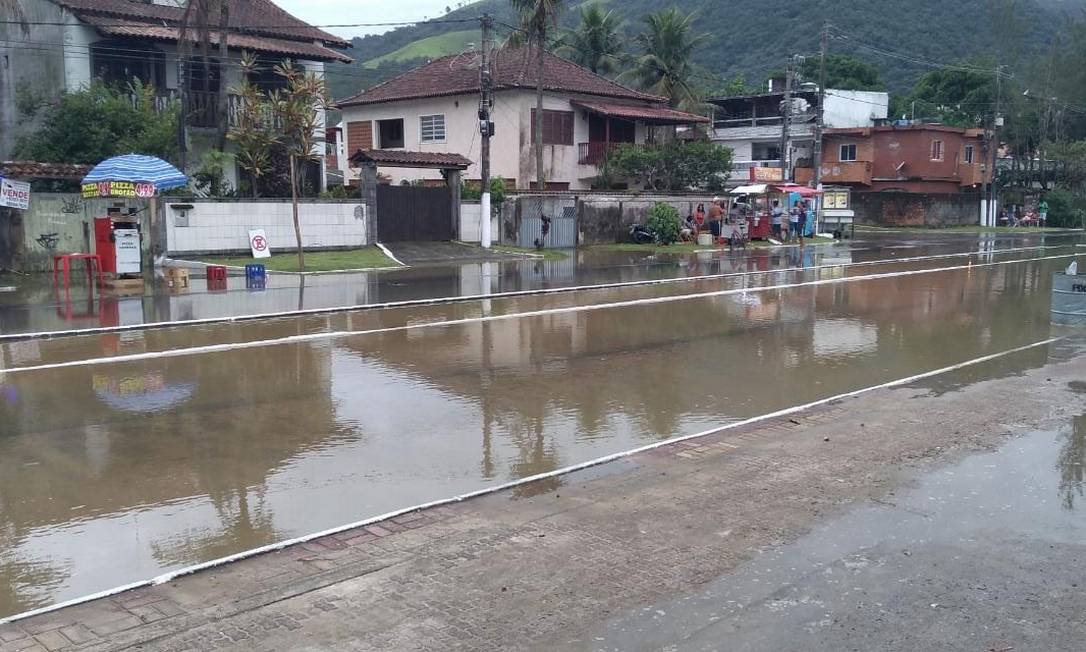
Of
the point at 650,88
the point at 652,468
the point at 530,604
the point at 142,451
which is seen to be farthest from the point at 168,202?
the point at 650,88

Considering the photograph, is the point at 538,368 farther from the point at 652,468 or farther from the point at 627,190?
the point at 627,190

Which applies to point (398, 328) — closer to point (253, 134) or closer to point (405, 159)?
point (253, 134)

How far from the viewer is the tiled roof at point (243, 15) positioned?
1169 inches

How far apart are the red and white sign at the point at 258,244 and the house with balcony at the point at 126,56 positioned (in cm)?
602

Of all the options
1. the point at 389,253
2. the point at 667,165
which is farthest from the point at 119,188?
the point at 667,165

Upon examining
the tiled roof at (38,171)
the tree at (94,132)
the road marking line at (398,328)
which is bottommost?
the road marking line at (398,328)

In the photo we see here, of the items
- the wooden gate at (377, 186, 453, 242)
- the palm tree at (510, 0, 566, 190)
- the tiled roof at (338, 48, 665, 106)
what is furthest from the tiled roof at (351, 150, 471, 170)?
the tiled roof at (338, 48, 665, 106)

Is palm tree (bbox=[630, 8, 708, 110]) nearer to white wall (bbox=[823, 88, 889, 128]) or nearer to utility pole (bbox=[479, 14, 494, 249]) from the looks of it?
white wall (bbox=[823, 88, 889, 128])

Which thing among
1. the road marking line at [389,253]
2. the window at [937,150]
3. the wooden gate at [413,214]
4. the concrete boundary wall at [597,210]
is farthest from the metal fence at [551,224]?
the window at [937,150]

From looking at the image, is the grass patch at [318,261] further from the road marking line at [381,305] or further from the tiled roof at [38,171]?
the road marking line at [381,305]

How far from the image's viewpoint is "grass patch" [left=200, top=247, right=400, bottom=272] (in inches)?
937

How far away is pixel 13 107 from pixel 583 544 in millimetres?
29263

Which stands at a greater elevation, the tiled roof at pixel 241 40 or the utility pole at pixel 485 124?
the tiled roof at pixel 241 40

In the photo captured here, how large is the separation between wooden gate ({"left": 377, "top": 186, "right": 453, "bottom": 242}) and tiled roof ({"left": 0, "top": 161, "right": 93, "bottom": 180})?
9274 mm
